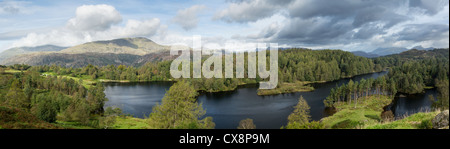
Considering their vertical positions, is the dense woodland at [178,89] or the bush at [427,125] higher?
the bush at [427,125]

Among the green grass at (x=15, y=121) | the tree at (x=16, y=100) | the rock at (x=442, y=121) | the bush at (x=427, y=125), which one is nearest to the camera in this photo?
the rock at (x=442, y=121)

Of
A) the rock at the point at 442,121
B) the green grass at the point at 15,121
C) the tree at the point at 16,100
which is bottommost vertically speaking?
the tree at the point at 16,100

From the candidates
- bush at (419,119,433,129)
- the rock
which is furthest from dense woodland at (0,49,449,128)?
the rock

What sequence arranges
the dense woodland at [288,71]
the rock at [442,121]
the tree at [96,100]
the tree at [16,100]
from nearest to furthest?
1. the rock at [442,121]
2. the tree at [16,100]
3. the tree at [96,100]
4. the dense woodland at [288,71]

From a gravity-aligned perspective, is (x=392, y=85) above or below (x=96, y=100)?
above

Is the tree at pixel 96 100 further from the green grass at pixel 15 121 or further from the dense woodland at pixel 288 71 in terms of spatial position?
the dense woodland at pixel 288 71

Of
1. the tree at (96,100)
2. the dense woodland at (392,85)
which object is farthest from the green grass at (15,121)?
the dense woodland at (392,85)

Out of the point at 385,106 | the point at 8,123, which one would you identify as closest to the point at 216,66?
the point at 385,106

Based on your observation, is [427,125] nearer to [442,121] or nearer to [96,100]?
[442,121]

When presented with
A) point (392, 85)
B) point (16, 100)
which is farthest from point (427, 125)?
point (392, 85)

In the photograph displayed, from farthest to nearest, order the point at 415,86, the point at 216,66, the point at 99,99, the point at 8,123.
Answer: the point at 216,66, the point at 415,86, the point at 99,99, the point at 8,123
